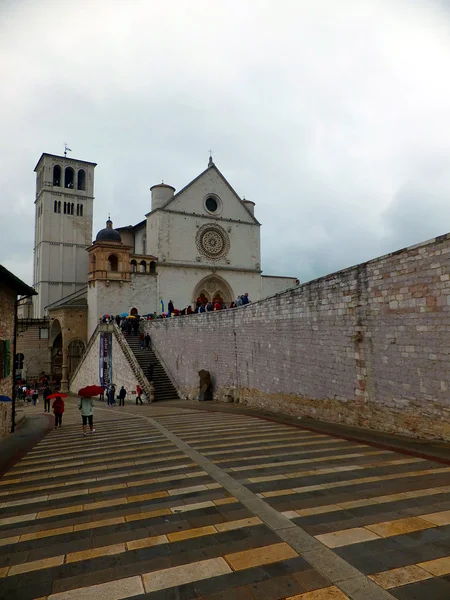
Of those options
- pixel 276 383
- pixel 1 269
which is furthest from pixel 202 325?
pixel 1 269

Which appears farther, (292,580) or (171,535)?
(171,535)

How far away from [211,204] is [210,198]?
0.63 metres

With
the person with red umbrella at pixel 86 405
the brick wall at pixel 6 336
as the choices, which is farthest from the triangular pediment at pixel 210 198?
the person with red umbrella at pixel 86 405

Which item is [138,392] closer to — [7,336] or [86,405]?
[7,336]

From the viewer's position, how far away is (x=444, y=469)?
6504mm

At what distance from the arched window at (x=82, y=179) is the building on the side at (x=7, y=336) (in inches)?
1694

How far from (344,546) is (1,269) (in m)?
10.8

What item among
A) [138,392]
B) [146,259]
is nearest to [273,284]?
[146,259]

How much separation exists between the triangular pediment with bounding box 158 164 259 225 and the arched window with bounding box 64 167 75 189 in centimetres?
2021

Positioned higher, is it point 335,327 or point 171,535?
point 335,327

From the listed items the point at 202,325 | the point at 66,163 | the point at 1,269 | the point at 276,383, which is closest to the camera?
the point at 1,269

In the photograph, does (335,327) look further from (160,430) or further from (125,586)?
(125,586)

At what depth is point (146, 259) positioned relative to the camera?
1545 inches

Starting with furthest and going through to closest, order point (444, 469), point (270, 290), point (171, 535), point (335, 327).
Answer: point (270, 290)
point (335, 327)
point (444, 469)
point (171, 535)
